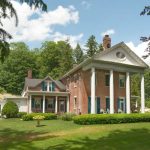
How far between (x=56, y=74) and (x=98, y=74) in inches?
1557

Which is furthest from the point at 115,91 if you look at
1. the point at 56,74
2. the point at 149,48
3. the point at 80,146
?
the point at 56,74

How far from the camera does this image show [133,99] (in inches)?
2028

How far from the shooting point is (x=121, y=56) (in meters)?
39.3

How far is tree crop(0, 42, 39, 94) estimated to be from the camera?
73688mm

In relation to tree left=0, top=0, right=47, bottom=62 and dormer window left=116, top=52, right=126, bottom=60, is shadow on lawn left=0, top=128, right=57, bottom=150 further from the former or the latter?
dormer window left=116, top=52, right=126, bottom=60

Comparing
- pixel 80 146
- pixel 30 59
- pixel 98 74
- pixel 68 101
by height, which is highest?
pixel 30 59

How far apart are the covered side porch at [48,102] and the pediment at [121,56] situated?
10341mm

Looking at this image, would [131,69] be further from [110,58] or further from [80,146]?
[80,146]


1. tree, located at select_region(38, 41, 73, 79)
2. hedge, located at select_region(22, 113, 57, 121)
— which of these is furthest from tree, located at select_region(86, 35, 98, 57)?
hedge, located at select_region(22, 113, 57, 121)

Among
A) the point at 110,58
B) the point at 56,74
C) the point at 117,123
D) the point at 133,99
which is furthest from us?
the point at 56,74

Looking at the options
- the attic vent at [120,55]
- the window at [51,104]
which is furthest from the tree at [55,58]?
the attic vent at [120,55]

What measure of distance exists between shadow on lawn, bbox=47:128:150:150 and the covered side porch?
24949 millimetres

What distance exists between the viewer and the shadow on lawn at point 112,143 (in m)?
16.4

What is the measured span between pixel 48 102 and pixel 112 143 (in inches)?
1140
